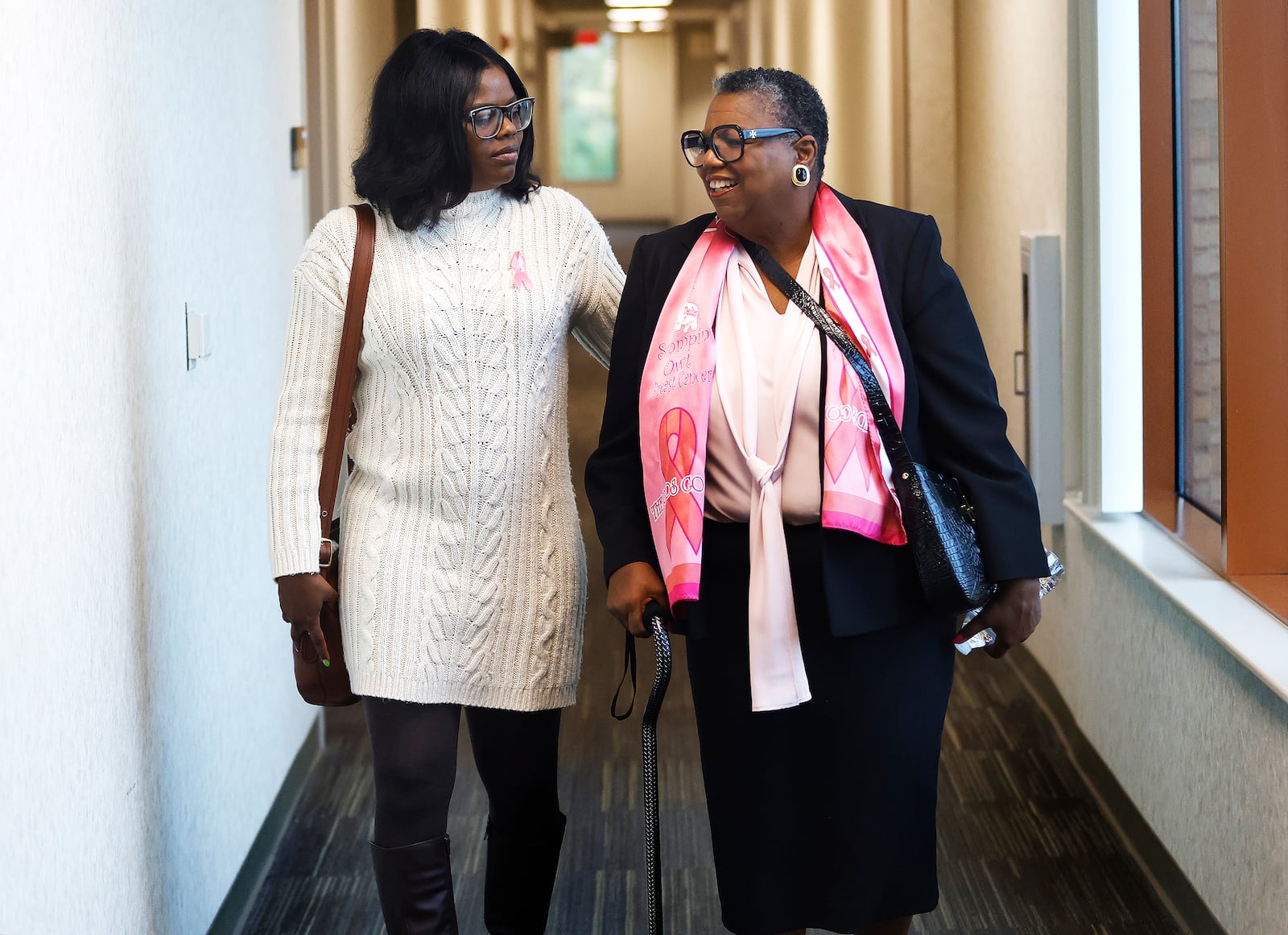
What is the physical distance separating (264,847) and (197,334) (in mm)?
1209

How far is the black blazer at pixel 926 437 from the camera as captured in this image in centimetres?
192

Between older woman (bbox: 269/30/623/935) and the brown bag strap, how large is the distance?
15 mm

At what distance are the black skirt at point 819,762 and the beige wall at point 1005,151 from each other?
200 centimetres

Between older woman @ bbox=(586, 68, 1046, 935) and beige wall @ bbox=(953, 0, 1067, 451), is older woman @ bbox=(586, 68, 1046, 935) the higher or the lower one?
the lower one

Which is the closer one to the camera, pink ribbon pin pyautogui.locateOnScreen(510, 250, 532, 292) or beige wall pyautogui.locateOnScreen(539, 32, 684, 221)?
pink ribbon pin pyautogui.locateOnScreen(510, 250, 532, 292)

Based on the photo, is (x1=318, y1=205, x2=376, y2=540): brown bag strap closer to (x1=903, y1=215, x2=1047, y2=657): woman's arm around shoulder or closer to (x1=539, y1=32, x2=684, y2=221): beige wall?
(x1=903, y1=215, x2=1047, y2=657): woman's arm around shoulder

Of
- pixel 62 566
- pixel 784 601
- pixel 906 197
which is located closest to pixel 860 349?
pixel 784 601

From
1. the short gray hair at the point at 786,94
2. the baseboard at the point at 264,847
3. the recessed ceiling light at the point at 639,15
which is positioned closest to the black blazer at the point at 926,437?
the short gray hair at the point at 786,94

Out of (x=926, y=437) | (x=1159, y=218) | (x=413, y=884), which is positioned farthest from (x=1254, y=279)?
(x=413, y=884)

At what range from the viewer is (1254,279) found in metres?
2.54

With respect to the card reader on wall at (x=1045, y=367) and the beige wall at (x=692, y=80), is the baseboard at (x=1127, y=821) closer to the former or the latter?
the card reader on wall at (x=1045, y=367)

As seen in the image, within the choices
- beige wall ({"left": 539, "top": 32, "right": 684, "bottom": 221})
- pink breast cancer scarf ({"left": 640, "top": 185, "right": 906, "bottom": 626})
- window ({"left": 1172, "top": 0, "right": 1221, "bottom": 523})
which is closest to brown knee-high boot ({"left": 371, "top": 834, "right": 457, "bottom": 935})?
pink breast cancer scarf ({"left": 640, "top": 185, "right": 906, "bottom": 626})

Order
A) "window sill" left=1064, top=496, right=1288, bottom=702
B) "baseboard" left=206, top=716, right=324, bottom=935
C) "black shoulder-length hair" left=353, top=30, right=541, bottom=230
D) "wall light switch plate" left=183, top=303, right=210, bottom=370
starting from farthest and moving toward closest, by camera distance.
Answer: "baseboard" left=206, top=716, right=324, bottom=935, "wall light switch plate" left=183, top=303, right=210, bottom=370, "window sill" left=1064, top=496, right=1288, bottom=702, "black shoulder-length hair" left=353, top=30, right=541, bottom=230

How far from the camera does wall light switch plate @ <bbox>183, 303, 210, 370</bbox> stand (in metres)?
2.61
